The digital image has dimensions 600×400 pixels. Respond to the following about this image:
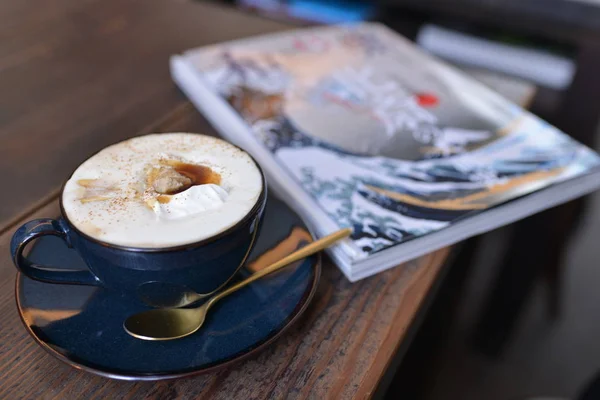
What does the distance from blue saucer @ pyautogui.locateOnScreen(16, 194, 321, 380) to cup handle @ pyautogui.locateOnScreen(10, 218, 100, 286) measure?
0.08ft

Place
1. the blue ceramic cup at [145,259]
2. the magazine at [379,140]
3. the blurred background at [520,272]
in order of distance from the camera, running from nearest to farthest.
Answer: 1. the blue ceramic cup at [145,259]
2. the magazine at [379,140]
3. the blurred background at [520,272]

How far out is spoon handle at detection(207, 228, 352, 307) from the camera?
36cm

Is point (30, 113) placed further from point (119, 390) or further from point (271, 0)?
point (271, 0)

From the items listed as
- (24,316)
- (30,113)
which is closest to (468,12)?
(30,113)

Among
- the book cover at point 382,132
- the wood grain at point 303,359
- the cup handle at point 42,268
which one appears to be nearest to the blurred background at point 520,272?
the book cover at point 382,132

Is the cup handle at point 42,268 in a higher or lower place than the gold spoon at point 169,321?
higher

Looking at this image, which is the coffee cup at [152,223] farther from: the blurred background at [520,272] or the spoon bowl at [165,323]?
the blurred background at [520,272]

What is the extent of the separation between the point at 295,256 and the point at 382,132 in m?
0.21

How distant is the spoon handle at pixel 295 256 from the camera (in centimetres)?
36

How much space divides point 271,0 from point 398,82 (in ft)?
2.93

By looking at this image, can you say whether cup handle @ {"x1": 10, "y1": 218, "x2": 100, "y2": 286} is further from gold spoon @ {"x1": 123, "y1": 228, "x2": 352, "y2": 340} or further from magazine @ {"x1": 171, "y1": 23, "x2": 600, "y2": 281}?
magazine @ {"x1": 171, "y1": 23, "x2": 600, "y2": 281}

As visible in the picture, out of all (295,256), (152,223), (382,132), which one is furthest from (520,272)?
(152,223)

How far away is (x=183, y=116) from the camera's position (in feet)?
1.86

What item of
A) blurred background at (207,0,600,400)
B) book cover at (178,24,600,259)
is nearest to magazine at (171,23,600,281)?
book cover at (178,24,600,259)
